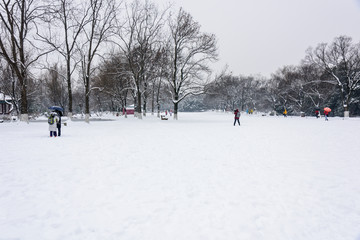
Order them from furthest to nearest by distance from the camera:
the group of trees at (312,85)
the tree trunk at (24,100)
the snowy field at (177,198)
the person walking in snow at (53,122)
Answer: the group of trees at (312,85)
the tree trunk at (24,100)
the person walking in snow at (53,122)
the snowy field at (177,198)

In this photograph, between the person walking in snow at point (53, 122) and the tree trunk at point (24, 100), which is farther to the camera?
the tree trunk at point (24, 100)

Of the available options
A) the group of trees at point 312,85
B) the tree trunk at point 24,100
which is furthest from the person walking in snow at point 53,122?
the group of trees at point 312,85

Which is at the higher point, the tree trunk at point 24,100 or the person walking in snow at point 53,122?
the tree trunk at point 24,100

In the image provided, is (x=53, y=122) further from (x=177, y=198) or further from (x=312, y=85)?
(x=312, y=85)

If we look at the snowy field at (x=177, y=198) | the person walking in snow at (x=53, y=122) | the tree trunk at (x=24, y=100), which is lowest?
the snowy field at (x=177, y=198)

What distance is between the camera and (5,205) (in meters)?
3.81

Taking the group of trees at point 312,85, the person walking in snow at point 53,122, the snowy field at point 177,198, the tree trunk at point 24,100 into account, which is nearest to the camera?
the snowy field at point 177,198

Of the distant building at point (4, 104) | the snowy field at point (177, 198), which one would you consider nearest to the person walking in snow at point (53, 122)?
the snowy field at point (177, 198)

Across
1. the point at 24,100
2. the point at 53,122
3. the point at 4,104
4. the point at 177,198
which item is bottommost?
the point at 177,198

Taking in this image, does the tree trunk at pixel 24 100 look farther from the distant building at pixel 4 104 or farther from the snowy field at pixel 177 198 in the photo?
the distant building at pixel 4 104

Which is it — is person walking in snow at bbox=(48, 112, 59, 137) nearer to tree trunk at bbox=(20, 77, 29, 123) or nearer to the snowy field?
the snowy field

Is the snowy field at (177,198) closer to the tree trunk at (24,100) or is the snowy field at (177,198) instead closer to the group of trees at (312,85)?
the tree trunk at (24,100)

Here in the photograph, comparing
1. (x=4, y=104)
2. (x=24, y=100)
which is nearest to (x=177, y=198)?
(x=24, y=100)

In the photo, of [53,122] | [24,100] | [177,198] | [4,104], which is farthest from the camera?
[4,104]
